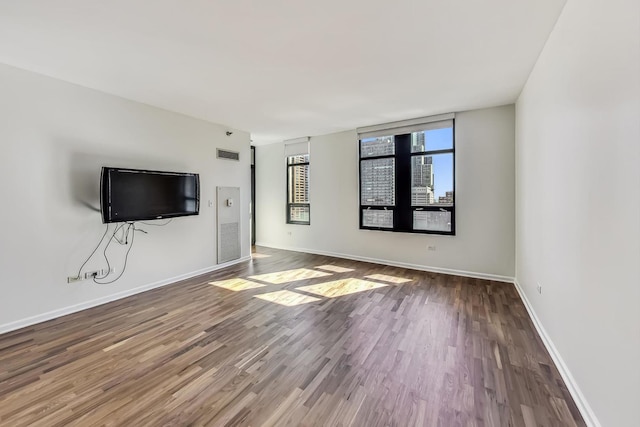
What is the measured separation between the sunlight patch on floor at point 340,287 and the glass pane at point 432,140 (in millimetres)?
2632

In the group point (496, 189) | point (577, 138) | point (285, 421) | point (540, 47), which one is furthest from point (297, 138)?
point (285, 421)

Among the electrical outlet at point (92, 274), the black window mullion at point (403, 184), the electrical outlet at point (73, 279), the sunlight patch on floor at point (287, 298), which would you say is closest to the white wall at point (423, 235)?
the black window mullion at point (403, 184)

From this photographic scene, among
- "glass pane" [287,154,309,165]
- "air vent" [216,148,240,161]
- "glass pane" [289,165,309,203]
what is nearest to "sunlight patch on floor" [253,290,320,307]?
"air vent" [216,148,240,161]

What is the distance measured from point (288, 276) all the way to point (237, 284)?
877 millimetres

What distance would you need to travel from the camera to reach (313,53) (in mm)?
2672

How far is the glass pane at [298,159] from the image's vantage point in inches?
263

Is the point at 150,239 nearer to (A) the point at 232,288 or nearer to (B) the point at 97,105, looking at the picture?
(A) the point at 232,288

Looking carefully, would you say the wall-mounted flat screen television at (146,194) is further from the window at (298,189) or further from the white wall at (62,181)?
the window at (298,189)

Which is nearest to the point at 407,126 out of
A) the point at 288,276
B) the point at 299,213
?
the point at 299,213

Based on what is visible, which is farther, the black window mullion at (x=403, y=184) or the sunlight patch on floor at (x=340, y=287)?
the black window mullion at (x=403, y=184)

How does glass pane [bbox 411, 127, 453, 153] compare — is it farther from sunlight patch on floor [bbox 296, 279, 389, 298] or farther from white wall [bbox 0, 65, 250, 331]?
white wall [bbox 0, 65, 250, 331]

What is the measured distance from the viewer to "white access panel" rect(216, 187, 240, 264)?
5.28m

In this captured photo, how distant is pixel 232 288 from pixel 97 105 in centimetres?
311

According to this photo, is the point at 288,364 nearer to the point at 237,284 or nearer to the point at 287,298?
the point at 287,298
